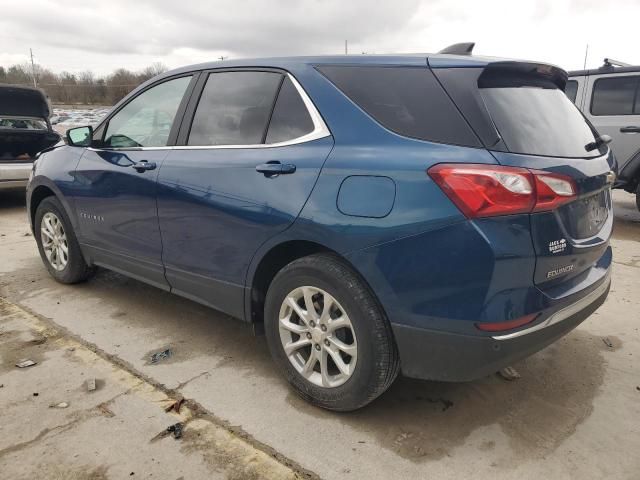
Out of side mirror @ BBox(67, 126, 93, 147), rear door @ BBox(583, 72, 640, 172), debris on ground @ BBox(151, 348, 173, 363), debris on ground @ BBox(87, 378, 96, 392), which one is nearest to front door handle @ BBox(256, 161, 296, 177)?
debris on ground @ BBox(151, 348, 173, 363)

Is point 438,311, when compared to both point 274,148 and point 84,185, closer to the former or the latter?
point 274,148

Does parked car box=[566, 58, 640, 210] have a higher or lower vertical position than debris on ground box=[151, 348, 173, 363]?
higher

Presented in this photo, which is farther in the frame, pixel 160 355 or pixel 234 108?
pixel 160 355

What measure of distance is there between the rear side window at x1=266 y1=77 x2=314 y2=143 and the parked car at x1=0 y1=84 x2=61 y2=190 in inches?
265

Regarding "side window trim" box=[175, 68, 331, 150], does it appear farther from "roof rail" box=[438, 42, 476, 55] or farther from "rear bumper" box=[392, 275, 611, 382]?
"rear bumper" box=[392, 275, 611, 382]

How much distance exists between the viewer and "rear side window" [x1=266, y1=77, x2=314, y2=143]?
8.71ft

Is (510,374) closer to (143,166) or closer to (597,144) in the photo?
(597,144)

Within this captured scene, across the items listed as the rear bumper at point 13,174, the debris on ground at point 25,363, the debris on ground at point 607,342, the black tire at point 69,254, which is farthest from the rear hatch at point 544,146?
the rear bumper at point 13,174

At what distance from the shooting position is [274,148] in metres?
2.72

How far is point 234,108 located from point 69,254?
2225 mm

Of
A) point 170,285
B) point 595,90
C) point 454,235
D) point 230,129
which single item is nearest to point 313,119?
point 230,129

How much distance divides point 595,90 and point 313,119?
21.9 feet

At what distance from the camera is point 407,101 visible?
2.36 m

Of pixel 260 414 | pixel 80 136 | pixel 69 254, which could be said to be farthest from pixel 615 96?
pixel 69 254
